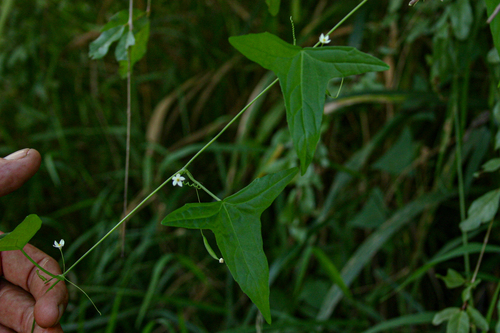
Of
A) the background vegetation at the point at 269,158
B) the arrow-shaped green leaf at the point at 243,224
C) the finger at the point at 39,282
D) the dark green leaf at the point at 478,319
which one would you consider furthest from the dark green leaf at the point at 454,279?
the finger at the point at 39,282

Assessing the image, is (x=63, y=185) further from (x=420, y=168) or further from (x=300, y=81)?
(x=300, y=81)

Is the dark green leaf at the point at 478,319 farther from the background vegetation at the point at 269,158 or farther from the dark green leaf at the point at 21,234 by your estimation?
the dark green leaf at the point at 21,234

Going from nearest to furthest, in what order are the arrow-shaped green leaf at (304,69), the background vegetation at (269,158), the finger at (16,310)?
the arrow-shaped green leaf at (304,69), the finger at (16,310), the background vegetation at (269,158)

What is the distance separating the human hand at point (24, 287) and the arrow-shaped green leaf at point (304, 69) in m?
0.30

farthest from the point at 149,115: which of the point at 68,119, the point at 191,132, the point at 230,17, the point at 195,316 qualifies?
the point at 195,316

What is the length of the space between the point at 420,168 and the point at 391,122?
183 mm

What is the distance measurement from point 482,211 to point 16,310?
0.60 metres

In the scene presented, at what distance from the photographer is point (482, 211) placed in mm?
537

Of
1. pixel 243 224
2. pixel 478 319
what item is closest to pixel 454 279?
pixel 478 319

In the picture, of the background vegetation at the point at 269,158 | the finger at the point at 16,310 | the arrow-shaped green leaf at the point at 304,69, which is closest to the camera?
the arrow-shaped green leaf at the point at 304,69

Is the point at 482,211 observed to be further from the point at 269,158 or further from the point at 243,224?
the point at 269,158

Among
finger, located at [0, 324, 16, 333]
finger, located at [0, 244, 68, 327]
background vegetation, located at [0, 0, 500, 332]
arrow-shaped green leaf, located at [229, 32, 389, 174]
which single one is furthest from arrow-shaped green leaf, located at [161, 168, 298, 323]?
background vegetation, located at [0, 0, 500, 332]

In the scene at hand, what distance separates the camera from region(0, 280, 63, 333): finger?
0.45 m

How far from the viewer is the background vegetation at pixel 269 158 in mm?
852
